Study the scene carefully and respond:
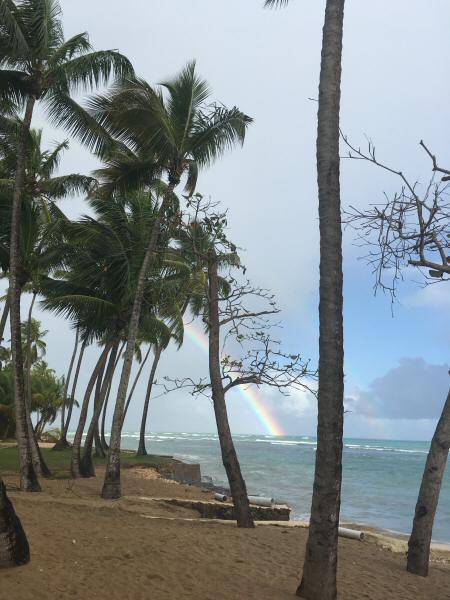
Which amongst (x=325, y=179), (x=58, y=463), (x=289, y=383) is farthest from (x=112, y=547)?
(x=58, y=463)

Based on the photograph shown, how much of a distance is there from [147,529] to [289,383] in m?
3.59

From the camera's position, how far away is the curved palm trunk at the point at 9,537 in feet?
16.7

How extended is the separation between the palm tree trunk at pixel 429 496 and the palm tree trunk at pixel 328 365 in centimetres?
307

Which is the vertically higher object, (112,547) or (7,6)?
(7,6)

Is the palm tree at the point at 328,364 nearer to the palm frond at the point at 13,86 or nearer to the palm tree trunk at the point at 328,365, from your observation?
the palm tree trunk at the point at 328,365

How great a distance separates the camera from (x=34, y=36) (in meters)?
12.9

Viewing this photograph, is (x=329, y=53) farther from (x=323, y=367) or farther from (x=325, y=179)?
(x=323, y=367)

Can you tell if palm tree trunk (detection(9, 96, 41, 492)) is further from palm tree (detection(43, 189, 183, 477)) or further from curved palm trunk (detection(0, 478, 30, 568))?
curved palm trunk (detection(0, 478, 30, 568))

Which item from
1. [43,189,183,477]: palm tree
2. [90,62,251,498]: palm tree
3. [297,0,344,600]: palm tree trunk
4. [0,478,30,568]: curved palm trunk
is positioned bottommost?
[0,478,30,568]: curved palm trunk

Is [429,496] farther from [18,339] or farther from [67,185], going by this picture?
[67,185]

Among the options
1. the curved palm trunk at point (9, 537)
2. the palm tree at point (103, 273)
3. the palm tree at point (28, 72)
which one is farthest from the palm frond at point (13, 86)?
the curved palm trunk at point (9, 537)

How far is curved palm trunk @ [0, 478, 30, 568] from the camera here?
5.09 metres

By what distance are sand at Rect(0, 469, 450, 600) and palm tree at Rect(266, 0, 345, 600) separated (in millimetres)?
562

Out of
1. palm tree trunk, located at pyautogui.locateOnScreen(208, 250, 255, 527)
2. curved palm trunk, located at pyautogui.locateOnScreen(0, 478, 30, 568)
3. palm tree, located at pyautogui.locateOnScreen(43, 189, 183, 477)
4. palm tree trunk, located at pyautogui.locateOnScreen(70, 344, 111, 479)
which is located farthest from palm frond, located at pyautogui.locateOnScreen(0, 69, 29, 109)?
curved palm trunk, located at pyautogui.locateOnScreen(0, 478, 30, 568)
